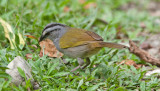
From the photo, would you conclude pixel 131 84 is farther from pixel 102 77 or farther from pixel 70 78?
pixel 70 78

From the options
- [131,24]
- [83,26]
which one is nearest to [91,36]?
[83,26]

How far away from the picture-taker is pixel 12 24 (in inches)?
238

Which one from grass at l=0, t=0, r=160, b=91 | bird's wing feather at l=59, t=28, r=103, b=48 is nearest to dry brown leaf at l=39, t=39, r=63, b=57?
grass at l=0, t=0, r=160, b=91

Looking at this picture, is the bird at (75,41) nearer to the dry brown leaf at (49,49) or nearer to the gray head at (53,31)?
the gray head at (53,31)

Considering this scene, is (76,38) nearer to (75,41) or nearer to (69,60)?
(75,41)

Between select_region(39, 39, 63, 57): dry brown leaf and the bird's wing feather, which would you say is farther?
select_region(39, 39, 63, 57): dry brown leaf

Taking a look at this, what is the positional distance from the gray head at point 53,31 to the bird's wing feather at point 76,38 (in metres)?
0.14

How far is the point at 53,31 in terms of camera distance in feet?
17.0

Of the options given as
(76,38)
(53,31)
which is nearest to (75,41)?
(76,38)

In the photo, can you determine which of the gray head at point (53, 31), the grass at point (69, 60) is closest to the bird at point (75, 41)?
the gray head at point (53, 31)

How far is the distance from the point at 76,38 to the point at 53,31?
54cm

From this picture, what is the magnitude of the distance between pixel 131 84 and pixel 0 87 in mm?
2152

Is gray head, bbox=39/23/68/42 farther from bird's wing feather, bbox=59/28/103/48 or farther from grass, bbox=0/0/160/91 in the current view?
grass, bbox=0/0/160/91

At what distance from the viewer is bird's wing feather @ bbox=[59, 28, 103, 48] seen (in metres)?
4.87
